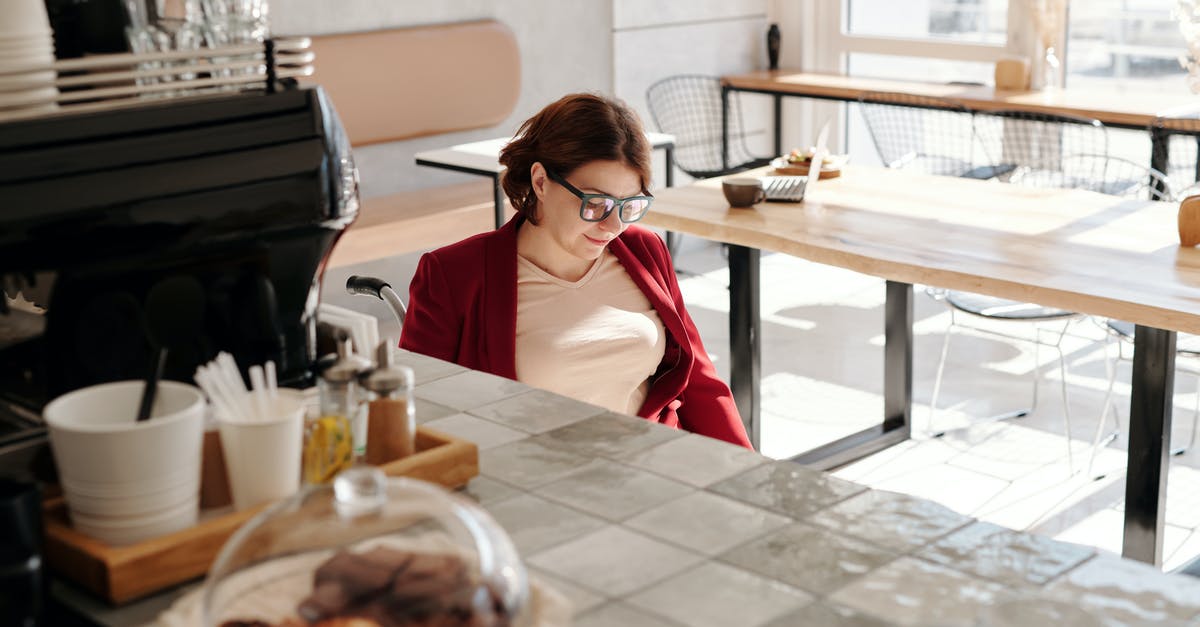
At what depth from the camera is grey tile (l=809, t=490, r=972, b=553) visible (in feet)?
4.56

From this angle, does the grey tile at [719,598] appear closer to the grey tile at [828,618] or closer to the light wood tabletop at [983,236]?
the grey tile at [828,618]

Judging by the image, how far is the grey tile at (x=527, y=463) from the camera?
156cm

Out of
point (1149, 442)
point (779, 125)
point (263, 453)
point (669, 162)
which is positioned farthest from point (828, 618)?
point (779, 125)

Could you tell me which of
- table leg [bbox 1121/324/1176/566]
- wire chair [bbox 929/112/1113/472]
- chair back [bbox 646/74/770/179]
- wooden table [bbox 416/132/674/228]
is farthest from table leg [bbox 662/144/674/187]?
table leg [bbox 1121/324/1176/566]

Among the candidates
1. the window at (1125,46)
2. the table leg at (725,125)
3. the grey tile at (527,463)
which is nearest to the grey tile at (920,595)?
the grey tile at (527,463)

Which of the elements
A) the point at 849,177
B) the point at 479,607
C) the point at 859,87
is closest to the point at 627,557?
the point at 479,607

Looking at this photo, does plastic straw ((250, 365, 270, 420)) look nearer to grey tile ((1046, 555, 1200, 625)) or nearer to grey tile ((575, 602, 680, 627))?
grey tile ((575, 602, 680, 627))

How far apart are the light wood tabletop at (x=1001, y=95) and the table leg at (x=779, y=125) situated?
0.73 feet

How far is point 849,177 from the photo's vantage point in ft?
14.1

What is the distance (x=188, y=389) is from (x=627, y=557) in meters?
0.48

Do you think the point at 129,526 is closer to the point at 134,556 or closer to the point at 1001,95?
the point at 134,556

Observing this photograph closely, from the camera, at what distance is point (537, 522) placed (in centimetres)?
143

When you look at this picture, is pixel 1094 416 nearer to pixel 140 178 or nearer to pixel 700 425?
pixel 700 425

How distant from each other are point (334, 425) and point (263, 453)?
85mm
